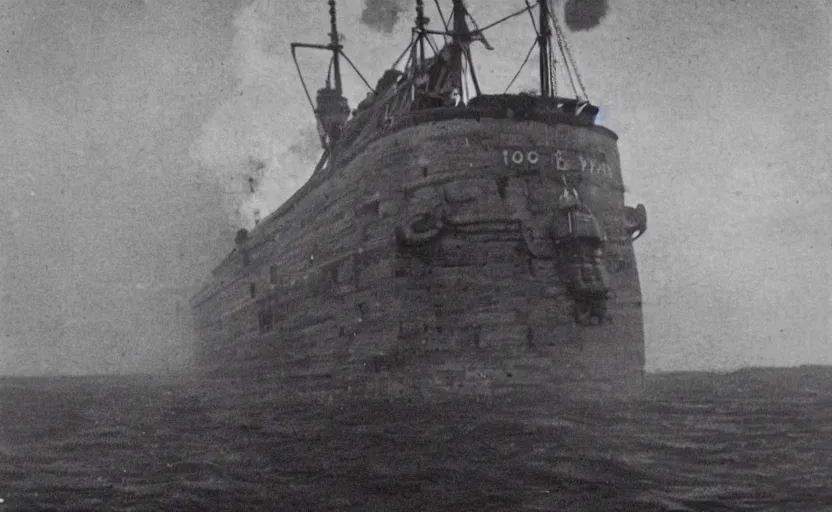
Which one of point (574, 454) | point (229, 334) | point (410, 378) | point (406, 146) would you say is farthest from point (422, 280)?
point (229, 334)

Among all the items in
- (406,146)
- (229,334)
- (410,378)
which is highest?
A: (406,146)

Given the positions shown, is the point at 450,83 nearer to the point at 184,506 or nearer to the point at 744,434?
the point at 744,434

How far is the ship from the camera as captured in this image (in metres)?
18.0

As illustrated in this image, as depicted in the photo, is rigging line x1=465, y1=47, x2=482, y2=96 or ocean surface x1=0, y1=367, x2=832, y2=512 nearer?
ocean surface x1=0, y1=367, x2=832, y2=512

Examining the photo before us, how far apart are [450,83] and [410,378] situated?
1096 centimetres

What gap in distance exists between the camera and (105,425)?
1617 cm

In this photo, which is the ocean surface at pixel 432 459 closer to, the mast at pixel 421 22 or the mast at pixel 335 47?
the mast at pixel 421 22

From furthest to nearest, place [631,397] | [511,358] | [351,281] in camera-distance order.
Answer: [351,281]
[631,397]
[511,358]

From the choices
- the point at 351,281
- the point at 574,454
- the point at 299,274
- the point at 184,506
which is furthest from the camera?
the point at 299,274

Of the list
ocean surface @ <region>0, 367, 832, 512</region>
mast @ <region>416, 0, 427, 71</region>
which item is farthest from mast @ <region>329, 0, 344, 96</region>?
ocean surface @ <region>0, 367, 832, 512</region>

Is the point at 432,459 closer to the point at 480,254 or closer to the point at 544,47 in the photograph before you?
the point at 480,254

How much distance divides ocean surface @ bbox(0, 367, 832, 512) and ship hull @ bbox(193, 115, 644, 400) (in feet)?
3.96

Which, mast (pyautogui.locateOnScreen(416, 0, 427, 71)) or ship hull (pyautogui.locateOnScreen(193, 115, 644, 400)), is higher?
mast (pyautogui.locateOnScreen(416, 0, 427, 71))

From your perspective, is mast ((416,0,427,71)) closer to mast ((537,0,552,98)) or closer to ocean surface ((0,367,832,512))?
mast ((537,0,552,98))
